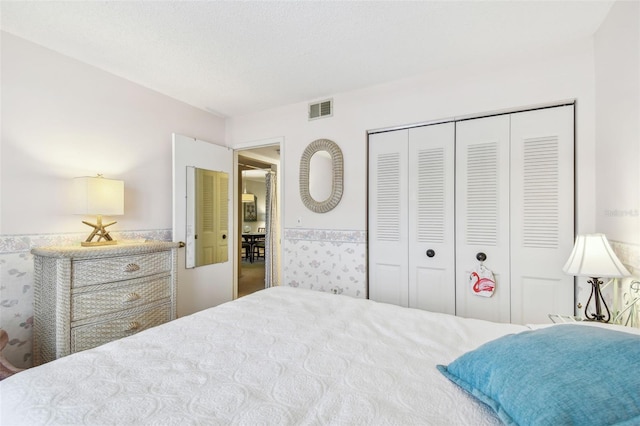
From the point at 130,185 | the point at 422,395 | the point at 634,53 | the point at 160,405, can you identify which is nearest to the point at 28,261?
the point at 130,185

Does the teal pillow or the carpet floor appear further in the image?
the carpet floor

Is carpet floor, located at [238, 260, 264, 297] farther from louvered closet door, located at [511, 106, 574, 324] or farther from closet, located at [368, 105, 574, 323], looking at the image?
louvered closet door, located at [511, 106, 574, 324]

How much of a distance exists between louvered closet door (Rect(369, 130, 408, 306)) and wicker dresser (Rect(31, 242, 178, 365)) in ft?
6.12

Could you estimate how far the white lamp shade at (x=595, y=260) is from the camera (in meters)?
1.46

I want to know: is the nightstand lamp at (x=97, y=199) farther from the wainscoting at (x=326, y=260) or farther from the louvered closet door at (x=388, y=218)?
the louvered closet door at (x=388, y=218)

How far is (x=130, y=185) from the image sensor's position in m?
2.67

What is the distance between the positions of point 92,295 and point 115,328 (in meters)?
0.30

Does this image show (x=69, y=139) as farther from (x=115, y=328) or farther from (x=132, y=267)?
(x=115, y=328)

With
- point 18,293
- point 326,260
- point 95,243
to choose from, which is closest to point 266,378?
point 95,243

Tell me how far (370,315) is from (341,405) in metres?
0.75

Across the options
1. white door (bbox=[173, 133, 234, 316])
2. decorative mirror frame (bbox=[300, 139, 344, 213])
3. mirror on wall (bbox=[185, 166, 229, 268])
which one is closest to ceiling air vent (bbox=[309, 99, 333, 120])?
decorative mirror frame (bbox=[300, 139, 344, 213])

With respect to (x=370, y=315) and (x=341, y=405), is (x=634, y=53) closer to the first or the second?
(x=370, y=315)

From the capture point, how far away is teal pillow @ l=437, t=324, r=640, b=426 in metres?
0.59

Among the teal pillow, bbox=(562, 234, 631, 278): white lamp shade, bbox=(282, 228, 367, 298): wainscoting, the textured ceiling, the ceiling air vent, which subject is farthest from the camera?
the ceiling air vent
